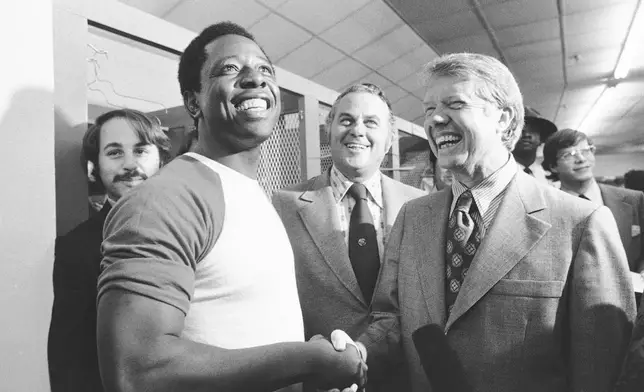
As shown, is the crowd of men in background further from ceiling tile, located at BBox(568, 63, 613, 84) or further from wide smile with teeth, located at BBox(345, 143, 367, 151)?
ceiling tile, located at BBox(568, 63, 613, 84)

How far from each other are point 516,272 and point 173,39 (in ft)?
4.40

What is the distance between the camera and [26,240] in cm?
126

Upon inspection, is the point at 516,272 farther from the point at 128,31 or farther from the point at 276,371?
the point at 128,31

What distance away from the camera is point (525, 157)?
314 centimetres

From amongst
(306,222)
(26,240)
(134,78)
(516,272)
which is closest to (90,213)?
(26,240)

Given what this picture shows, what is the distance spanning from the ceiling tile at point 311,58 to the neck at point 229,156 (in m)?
5.98

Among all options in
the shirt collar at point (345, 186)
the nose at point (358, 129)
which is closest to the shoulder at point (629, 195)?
the shirt collar at point (345, 186)

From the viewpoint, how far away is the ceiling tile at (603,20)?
6531mm

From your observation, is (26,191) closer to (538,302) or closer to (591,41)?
(538,302)

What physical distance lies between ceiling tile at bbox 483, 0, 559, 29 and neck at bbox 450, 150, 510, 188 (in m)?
5.66

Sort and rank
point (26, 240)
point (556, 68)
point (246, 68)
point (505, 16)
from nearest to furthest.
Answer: point (246, 68) → point (26, 240) → point (505, 16) → point (556, 68)

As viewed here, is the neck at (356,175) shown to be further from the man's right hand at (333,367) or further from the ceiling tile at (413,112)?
the ceiling tile at (413,112)

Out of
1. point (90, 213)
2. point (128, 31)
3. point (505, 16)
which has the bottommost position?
point (90, 213)

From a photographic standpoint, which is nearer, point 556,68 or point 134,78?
point 134,78
